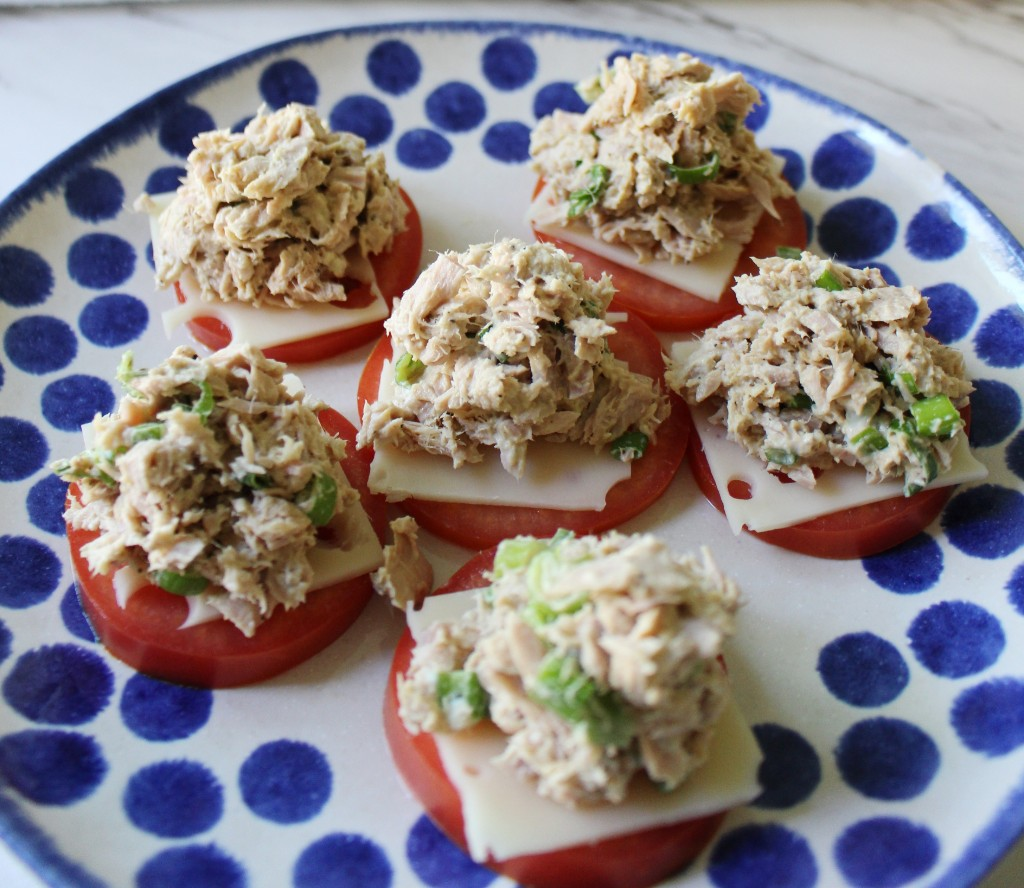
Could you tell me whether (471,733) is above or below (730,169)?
below

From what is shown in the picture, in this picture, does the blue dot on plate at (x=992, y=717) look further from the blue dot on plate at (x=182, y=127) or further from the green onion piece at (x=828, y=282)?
the blue dot on plate at (x=182, y=127)

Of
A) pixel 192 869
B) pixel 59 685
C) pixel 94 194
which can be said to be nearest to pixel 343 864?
pixel 192 869

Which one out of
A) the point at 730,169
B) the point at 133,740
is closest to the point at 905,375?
the point at 730,169

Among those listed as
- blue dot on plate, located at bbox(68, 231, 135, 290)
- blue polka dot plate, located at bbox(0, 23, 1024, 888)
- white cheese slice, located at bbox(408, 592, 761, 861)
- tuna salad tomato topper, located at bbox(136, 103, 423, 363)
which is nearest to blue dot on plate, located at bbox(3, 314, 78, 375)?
blue polka dot plate, located at bbox(0, 23, 1024, 888)

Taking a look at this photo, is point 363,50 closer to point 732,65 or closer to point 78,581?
point 732,65

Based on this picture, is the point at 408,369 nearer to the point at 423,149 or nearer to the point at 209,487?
the point at 209,487
